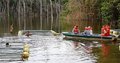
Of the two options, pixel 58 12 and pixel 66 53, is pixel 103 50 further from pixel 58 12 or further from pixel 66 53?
pixel 58 12

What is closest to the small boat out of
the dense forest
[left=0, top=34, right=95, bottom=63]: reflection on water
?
[left=0, top=34, right=95, bottom=63]: reflection on water

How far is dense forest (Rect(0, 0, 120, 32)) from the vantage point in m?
66.7

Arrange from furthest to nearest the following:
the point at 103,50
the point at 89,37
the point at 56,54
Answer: the point at 89,37 → the point at 103,50 → the point at 56,54

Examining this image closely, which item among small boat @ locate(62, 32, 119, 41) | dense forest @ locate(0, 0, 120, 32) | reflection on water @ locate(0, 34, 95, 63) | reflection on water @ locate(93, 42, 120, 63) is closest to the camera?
reflection on water @ locate(93, 42, 120, 63)

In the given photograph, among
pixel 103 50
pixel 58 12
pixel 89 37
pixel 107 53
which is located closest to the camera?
pixel 107 53

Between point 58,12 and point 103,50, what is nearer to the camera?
point 103,50

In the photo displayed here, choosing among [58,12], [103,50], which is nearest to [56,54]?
[103,50]

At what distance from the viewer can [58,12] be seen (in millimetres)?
128125

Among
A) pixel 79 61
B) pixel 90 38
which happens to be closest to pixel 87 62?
pixel 79 61

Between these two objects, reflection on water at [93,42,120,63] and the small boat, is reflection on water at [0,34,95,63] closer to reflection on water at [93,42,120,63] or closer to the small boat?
reflection on water at [93,42,120,63]

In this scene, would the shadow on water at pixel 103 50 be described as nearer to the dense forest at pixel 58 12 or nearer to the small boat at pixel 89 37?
the small boat at pixel 89 37

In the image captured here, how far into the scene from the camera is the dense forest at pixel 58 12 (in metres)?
66.7

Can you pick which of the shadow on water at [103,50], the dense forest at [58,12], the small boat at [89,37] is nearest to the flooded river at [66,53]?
the shadow on water at [103,50]

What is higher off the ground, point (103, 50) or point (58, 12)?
point (103, 50)
